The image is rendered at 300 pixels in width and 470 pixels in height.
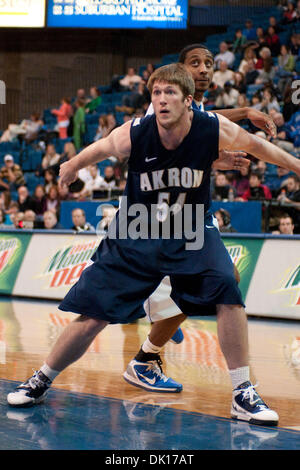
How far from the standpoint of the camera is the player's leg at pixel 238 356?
352 centimetres

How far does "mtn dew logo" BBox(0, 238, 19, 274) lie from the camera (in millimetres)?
10430

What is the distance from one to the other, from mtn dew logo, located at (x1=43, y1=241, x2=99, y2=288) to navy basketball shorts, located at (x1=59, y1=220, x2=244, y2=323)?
18.3 ft

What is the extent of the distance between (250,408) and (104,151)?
1528 millimetres

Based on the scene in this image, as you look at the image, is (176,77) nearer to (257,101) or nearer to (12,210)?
(257,101)

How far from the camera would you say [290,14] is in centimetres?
1559

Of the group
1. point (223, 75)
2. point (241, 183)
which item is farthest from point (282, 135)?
point (223, 75)

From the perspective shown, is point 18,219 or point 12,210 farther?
point 12,210

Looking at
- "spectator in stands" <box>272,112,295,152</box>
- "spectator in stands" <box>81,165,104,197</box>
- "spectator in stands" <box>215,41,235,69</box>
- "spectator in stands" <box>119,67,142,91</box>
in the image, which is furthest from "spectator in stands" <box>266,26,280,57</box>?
"spectator in stands" <box>81,165,104,197</box>

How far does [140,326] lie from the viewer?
7.67 m

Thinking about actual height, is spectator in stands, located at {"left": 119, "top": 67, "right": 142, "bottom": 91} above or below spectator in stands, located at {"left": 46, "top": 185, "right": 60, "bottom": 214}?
above

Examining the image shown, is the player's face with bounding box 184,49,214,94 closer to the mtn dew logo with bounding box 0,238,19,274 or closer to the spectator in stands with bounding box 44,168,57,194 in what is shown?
the mtn dew logo with bounding box 0,238,19,274

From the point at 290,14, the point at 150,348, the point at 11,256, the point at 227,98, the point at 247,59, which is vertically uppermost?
the point at 290,14

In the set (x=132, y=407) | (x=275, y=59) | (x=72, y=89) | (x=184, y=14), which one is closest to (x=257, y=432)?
(x=132, y=407)

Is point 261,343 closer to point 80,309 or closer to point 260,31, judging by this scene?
point 80,309
